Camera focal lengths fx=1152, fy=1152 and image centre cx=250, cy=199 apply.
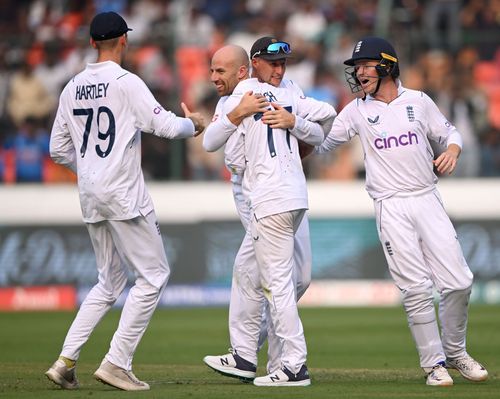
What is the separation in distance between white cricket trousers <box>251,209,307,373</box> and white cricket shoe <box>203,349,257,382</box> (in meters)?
0.61

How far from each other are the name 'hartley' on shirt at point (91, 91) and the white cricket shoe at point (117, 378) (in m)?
1.99

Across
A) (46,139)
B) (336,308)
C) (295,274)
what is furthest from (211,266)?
(295,274)

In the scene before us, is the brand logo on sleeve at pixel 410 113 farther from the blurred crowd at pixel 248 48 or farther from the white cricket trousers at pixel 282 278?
the blurred crowd at pixel 248 48

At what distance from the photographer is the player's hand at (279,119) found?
8625 millimetres

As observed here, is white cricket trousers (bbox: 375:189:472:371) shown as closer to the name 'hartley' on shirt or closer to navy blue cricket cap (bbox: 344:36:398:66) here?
navy blue cricket cap (bbox: 344:36:398:66)

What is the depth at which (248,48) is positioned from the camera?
20.0m

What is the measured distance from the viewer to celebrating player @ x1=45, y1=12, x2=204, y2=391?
8594 millimetres

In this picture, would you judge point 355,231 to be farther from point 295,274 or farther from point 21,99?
point 295,274

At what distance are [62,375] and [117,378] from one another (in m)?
0.42

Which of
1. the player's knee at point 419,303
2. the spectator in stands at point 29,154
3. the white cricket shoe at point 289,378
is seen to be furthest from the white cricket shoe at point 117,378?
the spectator in stands at point 29,154

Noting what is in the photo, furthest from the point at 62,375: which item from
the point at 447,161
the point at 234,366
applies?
the point at 447,161

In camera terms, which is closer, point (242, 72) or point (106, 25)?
point (106, 25)

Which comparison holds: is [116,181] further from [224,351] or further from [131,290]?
[224,351]

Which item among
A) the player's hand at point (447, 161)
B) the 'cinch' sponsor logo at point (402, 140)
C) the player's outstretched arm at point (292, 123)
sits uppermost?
the player's outstretched arm at point (292, 123)
